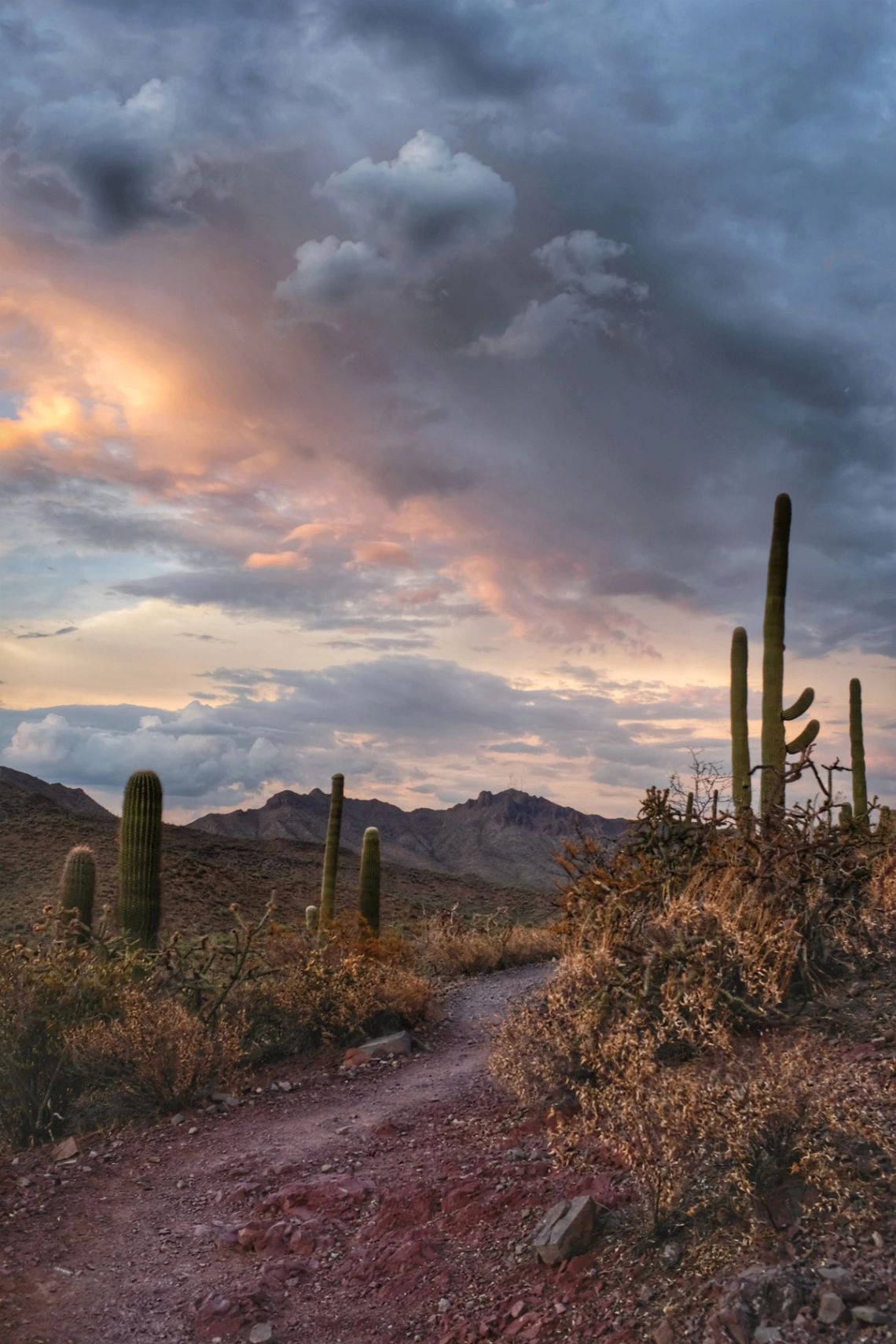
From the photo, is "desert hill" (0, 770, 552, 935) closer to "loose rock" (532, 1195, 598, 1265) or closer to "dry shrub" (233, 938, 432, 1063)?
"dry shrub" (233, 938, 432, 1063)

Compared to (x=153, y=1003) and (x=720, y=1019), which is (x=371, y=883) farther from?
(x=720, y=1019)

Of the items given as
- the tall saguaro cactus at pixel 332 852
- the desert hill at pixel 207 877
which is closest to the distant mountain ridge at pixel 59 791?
the desert hill at pixel 207 877

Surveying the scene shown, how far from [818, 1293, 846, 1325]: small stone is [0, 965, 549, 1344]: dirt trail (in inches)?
87.9

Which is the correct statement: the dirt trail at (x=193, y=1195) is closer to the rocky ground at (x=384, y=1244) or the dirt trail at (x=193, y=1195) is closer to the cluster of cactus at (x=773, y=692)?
the rocky ground at (x=384, y=1244)

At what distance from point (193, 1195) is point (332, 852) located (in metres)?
13.7

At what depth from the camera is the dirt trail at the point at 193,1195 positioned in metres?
5.59

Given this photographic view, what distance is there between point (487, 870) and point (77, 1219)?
7308 centimetres

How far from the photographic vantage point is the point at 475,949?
686 inches

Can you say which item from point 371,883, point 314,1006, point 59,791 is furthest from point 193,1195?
point 59,791

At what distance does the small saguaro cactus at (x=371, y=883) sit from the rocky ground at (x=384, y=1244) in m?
8.04

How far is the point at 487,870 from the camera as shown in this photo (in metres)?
78.8

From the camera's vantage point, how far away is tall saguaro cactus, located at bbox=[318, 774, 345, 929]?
20.1m

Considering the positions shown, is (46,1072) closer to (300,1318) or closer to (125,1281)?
(125,1281)

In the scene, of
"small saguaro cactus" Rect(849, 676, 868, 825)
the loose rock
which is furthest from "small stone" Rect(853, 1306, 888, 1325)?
"small saguaro cactus" Rect(849, 676, 868, 825)
